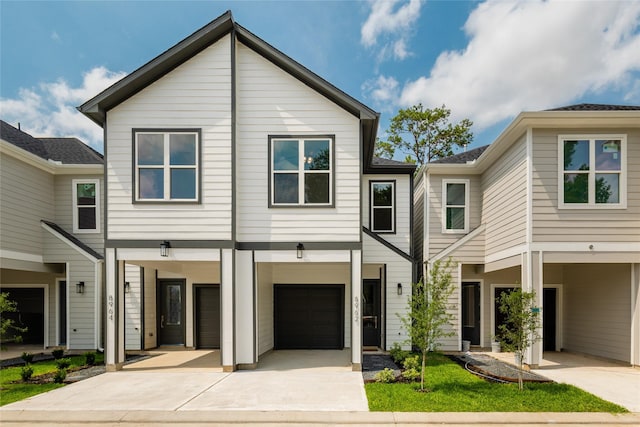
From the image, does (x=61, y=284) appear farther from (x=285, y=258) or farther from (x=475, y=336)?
(x=475, y=336)

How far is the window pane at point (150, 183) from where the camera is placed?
29.4ft

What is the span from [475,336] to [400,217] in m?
4.40

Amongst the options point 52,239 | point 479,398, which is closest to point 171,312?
point 52,239

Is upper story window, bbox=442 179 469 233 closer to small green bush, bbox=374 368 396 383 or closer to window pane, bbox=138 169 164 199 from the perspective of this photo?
small green bush, bbox=374 368 396 383

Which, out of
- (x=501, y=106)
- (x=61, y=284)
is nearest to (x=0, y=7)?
(x=61, y=284)

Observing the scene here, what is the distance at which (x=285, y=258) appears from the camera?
9008 mm

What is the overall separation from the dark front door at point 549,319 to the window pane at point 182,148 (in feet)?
36.1

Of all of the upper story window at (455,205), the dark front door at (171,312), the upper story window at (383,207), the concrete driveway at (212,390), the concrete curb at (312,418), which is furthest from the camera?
the upper story window at (383,207)

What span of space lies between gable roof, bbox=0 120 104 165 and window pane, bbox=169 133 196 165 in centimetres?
521

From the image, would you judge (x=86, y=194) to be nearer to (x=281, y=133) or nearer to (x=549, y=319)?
(x=281, y=133)

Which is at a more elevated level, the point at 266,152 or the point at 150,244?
the point at 266,152

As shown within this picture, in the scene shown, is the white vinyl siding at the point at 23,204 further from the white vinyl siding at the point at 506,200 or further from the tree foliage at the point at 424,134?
the tree foliage at the point at 424,134

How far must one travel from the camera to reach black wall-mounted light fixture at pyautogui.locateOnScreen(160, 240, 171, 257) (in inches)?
342

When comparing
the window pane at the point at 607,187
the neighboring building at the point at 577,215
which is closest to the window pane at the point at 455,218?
the neighboring building at the point at 577,215
